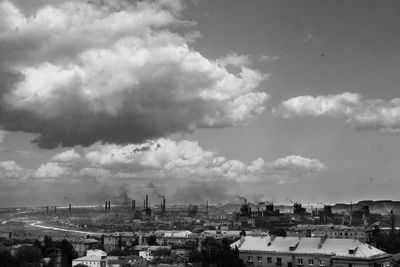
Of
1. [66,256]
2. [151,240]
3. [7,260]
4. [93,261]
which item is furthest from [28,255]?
[151,240]

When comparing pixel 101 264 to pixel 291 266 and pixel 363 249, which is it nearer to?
pixel 291 266

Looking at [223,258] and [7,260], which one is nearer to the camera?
[223,258]

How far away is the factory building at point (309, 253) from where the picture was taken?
245ft

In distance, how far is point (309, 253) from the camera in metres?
77.8

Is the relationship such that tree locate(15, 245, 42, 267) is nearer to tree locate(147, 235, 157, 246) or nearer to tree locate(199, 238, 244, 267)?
tree locate(147, 235, 157, 246)

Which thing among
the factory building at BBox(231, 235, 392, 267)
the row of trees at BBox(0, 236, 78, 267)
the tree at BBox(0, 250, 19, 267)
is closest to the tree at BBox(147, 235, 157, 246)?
the row of trees at BBox(0, 236, 78, 267)

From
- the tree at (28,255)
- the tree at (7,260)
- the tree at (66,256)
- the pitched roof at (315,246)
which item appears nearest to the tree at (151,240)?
the tree at (28,255)

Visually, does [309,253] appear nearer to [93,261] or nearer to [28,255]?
[93,261]

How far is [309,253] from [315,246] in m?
1.97

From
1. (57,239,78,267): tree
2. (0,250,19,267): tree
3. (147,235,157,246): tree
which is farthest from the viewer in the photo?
(147,235,157,246): tree

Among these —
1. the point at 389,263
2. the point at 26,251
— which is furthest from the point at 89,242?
the point at 389,263

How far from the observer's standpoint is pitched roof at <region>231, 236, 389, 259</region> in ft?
247

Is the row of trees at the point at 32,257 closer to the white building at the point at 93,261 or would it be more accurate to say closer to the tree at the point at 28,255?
the tree at the point at 28,255

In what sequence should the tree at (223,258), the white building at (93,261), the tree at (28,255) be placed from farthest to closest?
the tree at (28,255)
the white building at (93,261)
the tree at (223,258)
